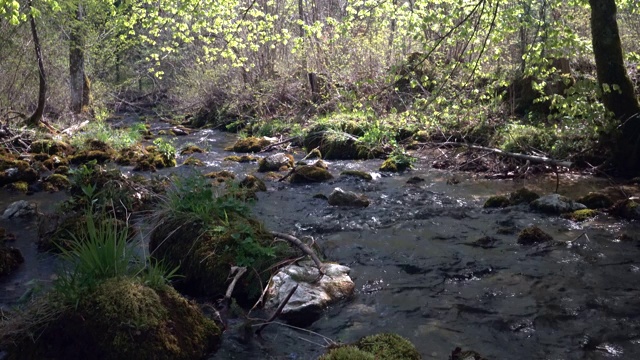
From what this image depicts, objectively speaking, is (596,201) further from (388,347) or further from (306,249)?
(388,347)

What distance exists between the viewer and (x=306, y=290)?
217 inches

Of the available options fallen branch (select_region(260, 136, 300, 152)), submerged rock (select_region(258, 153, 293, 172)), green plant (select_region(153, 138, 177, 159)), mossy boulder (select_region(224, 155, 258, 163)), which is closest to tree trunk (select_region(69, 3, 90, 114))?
green plant (select_region(153, 138, 177, 159))

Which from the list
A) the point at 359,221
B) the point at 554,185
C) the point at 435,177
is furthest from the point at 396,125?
the point at 359,221

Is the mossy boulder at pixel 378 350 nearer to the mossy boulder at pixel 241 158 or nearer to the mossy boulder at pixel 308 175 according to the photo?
the mossy boulder at pixel 308 175

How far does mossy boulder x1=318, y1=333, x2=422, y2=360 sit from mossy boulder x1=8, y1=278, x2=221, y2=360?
1180 millimetres

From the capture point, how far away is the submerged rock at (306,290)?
17.3ft

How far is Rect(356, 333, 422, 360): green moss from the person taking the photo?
13.5 feet

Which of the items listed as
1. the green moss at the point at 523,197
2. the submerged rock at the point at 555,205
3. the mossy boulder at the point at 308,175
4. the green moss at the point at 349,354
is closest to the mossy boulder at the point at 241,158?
the mossy boulder at the point at 308,175

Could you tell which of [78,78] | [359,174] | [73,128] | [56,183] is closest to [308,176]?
[359,174]

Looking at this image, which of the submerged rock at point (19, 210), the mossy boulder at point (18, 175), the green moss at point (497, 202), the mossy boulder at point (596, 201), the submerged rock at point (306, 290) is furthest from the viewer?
the mossy boulder at point (18, 175)

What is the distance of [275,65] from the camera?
23547mm

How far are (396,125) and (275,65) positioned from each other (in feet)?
31.7

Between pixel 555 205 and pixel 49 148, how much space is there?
12822 millimetres

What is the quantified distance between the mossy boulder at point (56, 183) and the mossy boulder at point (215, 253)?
5.90 metres
